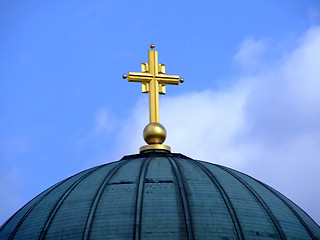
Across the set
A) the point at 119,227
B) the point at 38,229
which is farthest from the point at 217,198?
the point at 38,229

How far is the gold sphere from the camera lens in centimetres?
4194

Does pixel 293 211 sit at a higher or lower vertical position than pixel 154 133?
lower

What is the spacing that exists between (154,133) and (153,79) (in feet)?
7.65

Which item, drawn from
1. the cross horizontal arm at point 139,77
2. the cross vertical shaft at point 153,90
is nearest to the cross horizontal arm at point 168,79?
the cross vertical shaft at point 153,90

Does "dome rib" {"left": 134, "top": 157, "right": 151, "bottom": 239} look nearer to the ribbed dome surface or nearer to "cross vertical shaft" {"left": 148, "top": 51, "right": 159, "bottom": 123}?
the ribbed dome surface

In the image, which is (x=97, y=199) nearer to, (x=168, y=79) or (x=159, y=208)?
(x=159, y=208)

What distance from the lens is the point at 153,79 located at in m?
42.3

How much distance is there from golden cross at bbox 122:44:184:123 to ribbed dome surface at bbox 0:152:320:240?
307cm

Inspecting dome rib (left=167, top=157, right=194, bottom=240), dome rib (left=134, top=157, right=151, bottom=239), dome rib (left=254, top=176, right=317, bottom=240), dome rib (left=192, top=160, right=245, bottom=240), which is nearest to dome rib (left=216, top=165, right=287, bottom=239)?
dome rib (left=192, top=160, right=245, bottom=240)

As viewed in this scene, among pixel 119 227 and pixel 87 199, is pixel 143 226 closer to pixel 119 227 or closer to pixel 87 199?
pixel 119 227

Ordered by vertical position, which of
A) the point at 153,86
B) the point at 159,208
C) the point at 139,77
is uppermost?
the point at 139,77

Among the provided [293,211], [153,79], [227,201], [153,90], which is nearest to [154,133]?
[153,90]

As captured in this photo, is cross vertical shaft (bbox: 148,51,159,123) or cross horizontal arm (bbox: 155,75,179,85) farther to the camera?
cross horizontal arm (bbox: 155,75,179,85)

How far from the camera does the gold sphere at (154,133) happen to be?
138 ft
